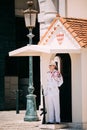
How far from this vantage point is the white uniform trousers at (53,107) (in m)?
15.9

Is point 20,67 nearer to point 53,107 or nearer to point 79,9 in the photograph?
point 79,9

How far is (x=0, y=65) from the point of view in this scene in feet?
85.8

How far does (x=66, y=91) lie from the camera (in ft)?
54.6

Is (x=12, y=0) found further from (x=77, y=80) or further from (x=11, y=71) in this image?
(x=77, y=80)

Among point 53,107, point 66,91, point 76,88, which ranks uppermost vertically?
point 76,88

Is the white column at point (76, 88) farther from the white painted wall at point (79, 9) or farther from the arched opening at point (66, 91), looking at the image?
the white painted wall at point (79, 9)

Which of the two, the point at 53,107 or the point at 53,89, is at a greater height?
the point at 53,89

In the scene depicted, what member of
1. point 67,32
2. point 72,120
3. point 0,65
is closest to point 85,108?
point 72,120

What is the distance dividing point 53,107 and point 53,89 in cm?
58

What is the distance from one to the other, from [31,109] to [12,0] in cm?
897

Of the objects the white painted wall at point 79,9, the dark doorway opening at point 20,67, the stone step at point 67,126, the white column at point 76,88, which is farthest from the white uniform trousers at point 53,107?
the dark doorway opening at point 20,67

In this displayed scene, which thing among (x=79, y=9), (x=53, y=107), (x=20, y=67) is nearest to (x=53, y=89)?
(x=53, y=107)

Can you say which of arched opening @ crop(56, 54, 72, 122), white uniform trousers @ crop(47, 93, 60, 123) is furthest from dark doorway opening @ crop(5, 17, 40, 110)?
white uniform trousers @ crop(47, 93, 60, 123)

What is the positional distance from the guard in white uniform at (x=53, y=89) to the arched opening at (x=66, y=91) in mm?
584
